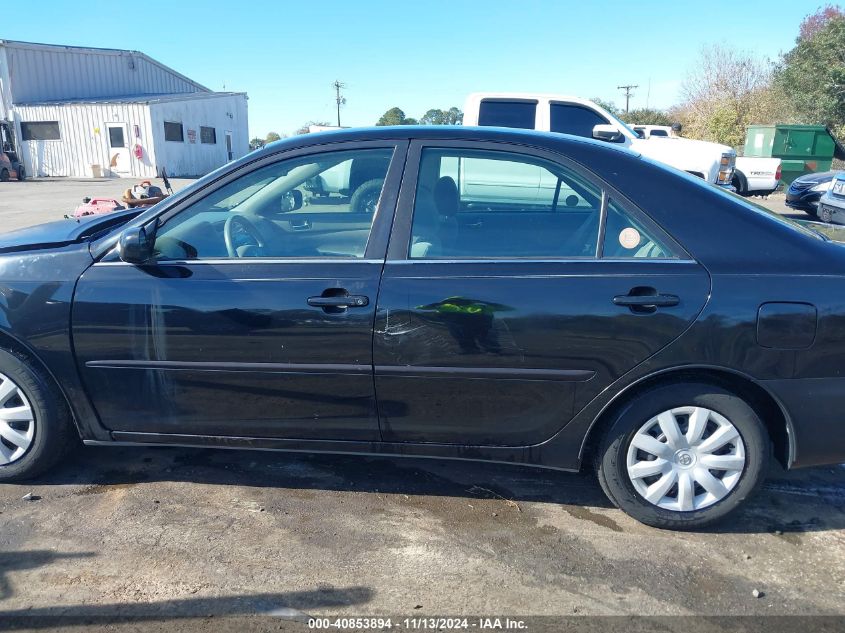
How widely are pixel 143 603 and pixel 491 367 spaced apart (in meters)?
1.64

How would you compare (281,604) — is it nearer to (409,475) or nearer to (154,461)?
(409,475)

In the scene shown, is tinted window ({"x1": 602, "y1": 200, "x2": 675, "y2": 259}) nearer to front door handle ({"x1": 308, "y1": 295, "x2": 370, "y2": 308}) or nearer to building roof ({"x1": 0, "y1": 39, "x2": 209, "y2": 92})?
front door handle ({"x1": 308, "y1": 295, "x2": 370, "y2": 308})

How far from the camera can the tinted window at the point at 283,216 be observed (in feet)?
9.98

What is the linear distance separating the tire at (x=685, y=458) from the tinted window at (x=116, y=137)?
3059 cm

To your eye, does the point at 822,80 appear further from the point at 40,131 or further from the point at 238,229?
the point at 40,131

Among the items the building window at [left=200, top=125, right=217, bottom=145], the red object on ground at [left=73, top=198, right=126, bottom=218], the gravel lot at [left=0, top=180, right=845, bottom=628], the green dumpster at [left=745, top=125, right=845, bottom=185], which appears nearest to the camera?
the gravel lot at [left=0, top=180, right=845, bottom=628]

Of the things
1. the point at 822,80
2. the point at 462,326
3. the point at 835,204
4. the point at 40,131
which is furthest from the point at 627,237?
the point at 822,80

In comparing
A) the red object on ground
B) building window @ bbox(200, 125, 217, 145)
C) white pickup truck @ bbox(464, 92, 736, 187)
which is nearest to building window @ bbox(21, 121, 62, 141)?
building window @ bbox(200, 125, 217, 145)

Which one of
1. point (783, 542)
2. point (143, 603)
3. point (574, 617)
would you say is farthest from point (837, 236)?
point (143, 603)

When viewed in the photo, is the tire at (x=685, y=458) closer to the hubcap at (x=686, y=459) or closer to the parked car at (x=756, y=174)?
the hubcap at (x=686, y=459)

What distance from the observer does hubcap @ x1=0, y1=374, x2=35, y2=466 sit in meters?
3.17

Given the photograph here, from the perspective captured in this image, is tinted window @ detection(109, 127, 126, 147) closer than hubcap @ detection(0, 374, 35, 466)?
No

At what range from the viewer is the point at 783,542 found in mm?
2908

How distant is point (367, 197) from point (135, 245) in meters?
1.10
